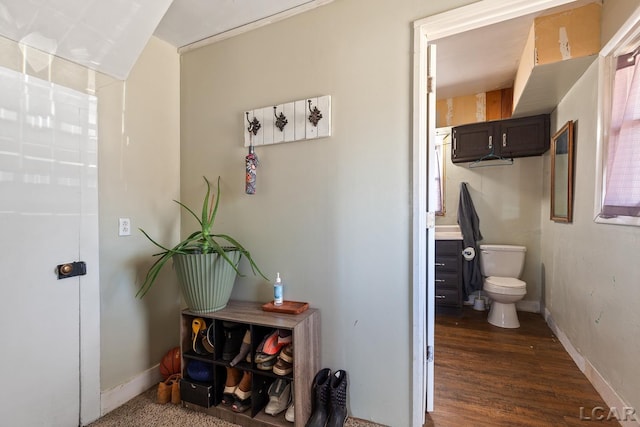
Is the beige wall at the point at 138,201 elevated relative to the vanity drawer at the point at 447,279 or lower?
elevated

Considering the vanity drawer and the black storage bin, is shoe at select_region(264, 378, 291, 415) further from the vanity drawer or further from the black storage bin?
the vanity drawer

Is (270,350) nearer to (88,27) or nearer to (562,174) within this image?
(88,27)

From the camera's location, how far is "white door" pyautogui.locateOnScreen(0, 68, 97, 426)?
1.25 m

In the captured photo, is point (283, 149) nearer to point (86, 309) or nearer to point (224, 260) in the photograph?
point (224, 260)

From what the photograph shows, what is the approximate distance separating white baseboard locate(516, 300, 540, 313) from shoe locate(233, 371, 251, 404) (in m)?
2.94

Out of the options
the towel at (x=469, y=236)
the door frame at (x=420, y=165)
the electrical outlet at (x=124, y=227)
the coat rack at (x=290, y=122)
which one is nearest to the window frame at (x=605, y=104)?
the door frame at (x=420, y=165)

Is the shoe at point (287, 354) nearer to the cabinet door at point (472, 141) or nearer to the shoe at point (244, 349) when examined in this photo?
the shoe at point (244, 349)

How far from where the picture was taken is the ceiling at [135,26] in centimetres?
127

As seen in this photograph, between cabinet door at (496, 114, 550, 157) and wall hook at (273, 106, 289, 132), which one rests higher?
cabinet door at (496, 114, 550, 157)

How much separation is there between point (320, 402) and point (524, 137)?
9.81ft

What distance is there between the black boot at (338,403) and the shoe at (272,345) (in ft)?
1.07

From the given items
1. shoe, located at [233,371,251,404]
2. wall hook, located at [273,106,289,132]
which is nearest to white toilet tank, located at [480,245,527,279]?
wall hook, located at [273,106,289,132]

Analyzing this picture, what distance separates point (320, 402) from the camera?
140 cm

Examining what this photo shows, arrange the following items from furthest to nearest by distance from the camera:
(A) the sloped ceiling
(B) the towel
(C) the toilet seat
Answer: (B) the towel
(C) the toilet seat
(A) the sloped ceiling
